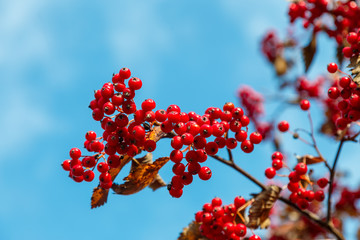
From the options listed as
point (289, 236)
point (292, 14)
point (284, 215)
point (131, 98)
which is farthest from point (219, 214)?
point (284, 215)

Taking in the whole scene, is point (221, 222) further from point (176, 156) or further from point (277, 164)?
point (176, 156)

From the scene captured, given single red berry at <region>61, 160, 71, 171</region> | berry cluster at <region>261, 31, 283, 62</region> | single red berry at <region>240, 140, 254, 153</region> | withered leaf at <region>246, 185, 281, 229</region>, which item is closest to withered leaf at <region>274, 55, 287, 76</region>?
berry cluster at <region>261, 31, 283, 62</region>

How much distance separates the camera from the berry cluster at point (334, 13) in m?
5.89

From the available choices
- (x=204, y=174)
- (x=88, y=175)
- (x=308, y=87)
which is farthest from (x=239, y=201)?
(x=308, y=87)

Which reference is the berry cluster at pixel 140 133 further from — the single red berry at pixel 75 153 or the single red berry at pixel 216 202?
the single red berry at pixel 216 202

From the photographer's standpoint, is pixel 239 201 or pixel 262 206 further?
pixel 262 206

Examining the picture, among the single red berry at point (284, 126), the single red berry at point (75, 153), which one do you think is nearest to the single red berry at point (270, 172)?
the single red berry at point (284, 126)

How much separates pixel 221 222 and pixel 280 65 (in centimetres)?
719

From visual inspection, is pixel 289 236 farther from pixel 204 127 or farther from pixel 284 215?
pixel 204 127

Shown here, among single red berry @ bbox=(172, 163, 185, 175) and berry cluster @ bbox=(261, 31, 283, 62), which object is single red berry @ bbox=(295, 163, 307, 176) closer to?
single red berry @ bbox=(172, 163, 185, 175)

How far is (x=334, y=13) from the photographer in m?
6.03

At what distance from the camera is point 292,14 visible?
6.10 m

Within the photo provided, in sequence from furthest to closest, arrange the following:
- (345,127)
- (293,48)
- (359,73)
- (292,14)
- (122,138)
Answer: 1. (293,48)
2. (292,14)
3. (345,127)
4. (359,73)
5. (122,138)

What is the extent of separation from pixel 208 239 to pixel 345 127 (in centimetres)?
206
